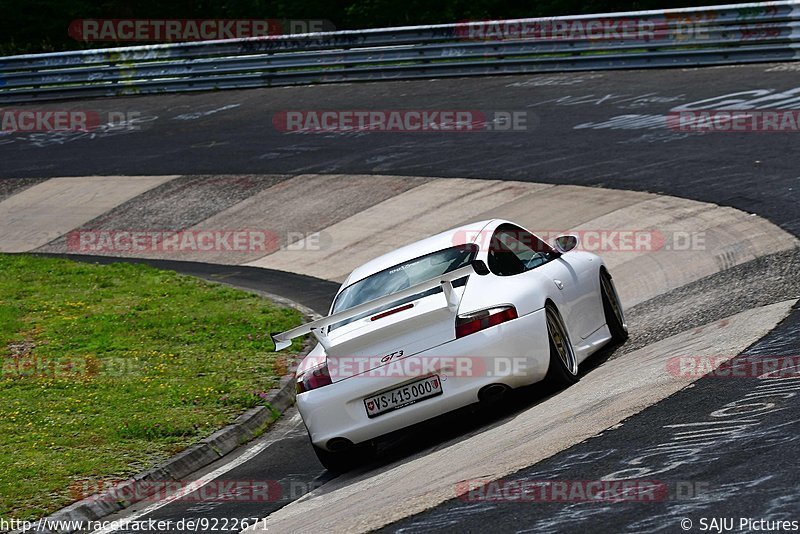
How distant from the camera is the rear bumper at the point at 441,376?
7797 mm

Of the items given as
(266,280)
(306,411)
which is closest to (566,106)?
(266,280)

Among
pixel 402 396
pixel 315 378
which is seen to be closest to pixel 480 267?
pixel 402 396

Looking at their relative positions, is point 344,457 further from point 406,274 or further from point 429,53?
point 429,53

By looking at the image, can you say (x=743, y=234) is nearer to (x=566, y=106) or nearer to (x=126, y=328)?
(x=126, y=328)

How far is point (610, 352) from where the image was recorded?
32.0 ft

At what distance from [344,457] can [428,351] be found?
3.44ft

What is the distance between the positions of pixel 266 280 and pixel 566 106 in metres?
6.91

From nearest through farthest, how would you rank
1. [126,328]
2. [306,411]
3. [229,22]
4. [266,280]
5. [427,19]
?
[306,411] < [126,328] < [266,280] < [427,19] < [229,22]

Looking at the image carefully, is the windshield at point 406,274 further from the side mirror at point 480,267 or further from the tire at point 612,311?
the tire at point 612,311

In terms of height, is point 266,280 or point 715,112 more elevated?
point 715,112

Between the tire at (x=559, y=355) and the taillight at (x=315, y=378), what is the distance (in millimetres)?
1516

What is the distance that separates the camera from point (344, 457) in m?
8.25

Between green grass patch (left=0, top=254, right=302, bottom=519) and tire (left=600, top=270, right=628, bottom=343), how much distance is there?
120 inches

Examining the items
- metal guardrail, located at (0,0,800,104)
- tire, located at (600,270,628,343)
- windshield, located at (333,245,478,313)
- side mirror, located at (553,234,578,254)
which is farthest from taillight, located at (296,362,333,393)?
metal guardrail, located at (0,0,800,104)
